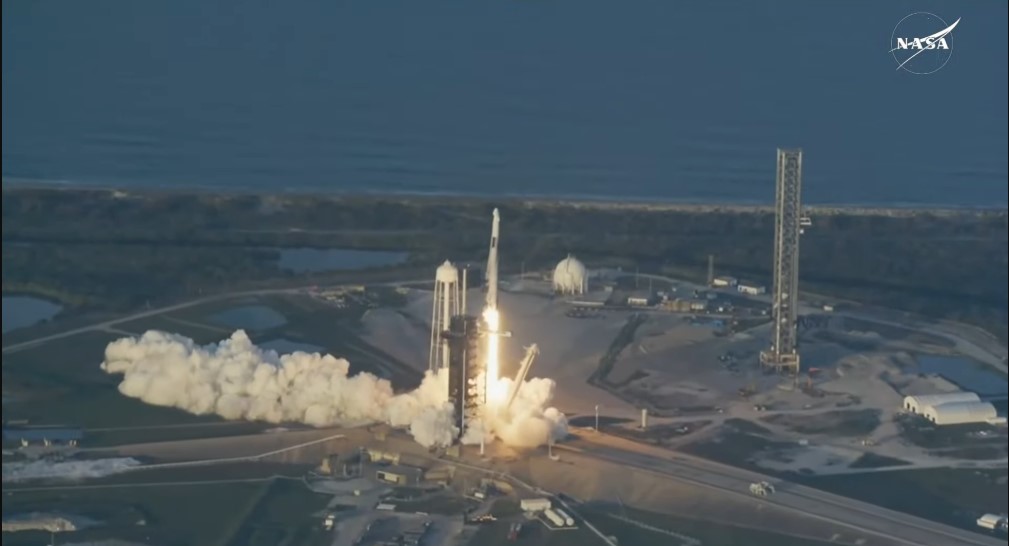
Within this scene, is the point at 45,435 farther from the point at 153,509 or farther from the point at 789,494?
the point at 789,494

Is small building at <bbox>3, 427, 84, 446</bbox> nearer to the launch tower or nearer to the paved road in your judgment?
the launch tower

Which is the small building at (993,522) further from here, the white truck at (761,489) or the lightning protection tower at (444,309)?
the lightning protection tower at (444,309)

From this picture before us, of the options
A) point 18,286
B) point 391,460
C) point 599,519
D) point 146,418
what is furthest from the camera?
point 18,286

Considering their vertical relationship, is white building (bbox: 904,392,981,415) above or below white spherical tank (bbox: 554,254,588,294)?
below

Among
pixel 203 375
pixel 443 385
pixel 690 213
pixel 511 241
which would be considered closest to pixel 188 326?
pixel 203 375

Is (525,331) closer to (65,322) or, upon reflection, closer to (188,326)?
(188,326)

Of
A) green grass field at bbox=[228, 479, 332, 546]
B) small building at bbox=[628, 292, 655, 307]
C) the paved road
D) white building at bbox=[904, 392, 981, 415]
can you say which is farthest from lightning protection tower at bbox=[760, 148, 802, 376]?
green grass field at bbox=[228, 479, 332, 546]
